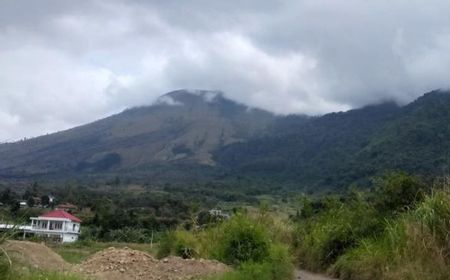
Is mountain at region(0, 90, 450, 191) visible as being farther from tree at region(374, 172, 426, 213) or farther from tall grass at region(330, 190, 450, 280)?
tall grass at region(330, 190, 450, 280)

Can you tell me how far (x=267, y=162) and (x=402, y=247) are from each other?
12619 cm

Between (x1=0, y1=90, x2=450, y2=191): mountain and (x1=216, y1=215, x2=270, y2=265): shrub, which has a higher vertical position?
(x1=0, y1=90, x2=450, y2=191): mountain

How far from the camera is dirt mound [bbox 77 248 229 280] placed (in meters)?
13.2

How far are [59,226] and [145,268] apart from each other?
33.5 metres

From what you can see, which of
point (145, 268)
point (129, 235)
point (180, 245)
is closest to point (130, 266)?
point (145, 268)

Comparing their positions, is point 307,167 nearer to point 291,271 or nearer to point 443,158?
point 443,158

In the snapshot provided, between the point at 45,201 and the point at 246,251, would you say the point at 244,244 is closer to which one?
the point at 246,251

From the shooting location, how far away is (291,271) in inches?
590

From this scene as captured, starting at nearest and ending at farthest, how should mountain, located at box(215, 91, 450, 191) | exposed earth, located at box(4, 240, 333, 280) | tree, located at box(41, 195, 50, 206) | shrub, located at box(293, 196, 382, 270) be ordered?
exposed earth, located at box(4, 240, 333, 280), shrub, located at box(293, 196, 382, 270), tree, located at box(41, 195, 50, 206), mountain, located at box(215, 91, 450, 191)

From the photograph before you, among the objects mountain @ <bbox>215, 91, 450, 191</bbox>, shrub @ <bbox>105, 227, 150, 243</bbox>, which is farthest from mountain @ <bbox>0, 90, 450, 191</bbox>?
shrub @ <bbox>105, 227, 150, 243</bbox>

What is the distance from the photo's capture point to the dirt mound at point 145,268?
13156mm

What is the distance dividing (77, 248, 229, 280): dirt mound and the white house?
30661 millimetres

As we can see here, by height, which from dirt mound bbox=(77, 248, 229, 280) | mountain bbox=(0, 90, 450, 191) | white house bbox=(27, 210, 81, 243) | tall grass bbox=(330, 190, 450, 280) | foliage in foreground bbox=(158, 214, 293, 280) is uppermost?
mountain bbox=(0, 90, 450, 191)

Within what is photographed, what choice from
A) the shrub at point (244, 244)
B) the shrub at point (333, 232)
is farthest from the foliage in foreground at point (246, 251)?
the shrub at point (333, 232)
